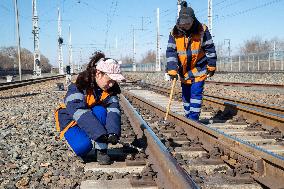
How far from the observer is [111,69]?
13.4ft

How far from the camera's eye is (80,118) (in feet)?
13.8

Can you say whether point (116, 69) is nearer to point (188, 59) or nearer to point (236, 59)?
point (188, 59)

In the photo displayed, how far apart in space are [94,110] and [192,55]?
8.25ft

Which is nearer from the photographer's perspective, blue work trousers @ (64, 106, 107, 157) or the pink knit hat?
the pink knit hat

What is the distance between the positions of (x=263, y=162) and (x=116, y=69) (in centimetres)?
167


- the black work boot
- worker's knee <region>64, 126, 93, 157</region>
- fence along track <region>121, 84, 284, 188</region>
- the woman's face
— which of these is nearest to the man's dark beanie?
fence along track <region>121, 84, 284, 188</region>

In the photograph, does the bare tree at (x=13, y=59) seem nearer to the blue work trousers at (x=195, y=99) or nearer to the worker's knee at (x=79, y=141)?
the blue work trousers at (x=195, y=99)

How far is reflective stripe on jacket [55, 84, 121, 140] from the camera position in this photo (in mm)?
4180

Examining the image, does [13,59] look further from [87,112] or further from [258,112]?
[87,112]

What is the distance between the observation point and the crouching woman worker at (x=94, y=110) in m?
4.16

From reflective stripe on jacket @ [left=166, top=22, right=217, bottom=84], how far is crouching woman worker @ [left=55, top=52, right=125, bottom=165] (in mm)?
2173

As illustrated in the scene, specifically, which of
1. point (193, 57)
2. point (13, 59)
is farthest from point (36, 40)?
point (13, 59)

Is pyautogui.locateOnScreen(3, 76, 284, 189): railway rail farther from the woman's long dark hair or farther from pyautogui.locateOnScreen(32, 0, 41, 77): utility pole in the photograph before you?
pyautogui.locateOnScreen(32, 0, 41, 77): utility pole

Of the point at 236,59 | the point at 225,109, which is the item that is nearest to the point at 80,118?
the point at 225,109
